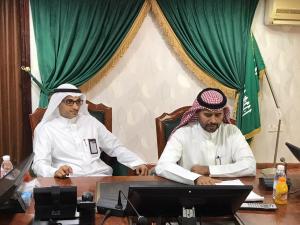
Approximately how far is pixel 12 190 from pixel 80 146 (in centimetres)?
155

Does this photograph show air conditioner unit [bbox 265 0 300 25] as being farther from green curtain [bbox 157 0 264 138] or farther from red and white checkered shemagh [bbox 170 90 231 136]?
red and white checkered shemagh [bbox 170 90 231 136]

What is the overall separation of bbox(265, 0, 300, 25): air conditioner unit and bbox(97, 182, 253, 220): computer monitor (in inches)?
118

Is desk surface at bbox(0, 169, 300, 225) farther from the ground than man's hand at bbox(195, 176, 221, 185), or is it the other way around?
man's hand at bbox(195, 176, 221, 185)

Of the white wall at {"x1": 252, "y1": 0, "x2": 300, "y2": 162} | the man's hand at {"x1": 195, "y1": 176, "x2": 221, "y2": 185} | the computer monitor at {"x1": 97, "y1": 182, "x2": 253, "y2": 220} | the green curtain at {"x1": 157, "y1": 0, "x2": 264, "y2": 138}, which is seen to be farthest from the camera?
the white wall at {"x1": 252, "y1": 0, "x2": 300, "y2": 162}

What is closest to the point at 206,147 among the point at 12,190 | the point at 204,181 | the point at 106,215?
the point at 204,181

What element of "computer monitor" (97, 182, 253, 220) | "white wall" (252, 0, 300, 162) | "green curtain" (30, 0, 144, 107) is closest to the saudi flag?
"white wall" (252, 0, 300, 162)

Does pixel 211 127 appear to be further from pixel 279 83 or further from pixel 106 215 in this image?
pixel 279 83

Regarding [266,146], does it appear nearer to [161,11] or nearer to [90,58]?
[161,11]

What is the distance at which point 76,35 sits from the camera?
403cm

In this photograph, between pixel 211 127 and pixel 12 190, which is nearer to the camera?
pixel 12 190

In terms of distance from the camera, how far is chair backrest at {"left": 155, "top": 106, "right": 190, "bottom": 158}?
2.97 metres

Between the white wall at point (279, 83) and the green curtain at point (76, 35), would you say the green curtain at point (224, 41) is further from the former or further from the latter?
the green curtain at point (76, 35)

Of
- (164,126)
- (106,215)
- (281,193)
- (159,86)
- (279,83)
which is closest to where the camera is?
(106,215)

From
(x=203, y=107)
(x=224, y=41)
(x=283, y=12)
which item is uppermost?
(x=283, y=12)
